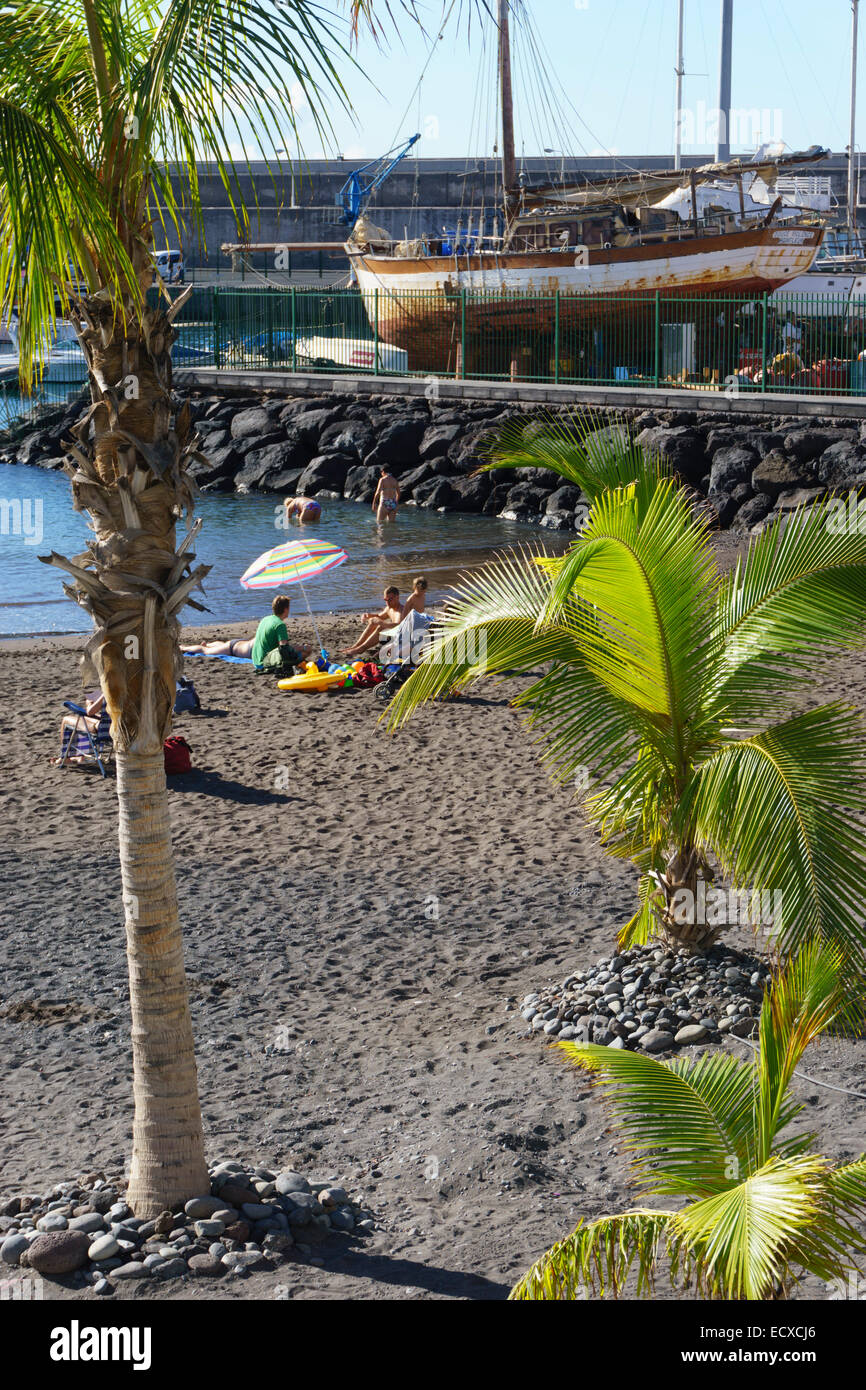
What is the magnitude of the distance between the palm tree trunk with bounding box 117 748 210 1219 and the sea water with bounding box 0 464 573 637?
546 inches

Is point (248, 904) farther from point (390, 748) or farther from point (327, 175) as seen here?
point (327, 175)

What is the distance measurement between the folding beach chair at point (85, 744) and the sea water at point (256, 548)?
23.8 ft

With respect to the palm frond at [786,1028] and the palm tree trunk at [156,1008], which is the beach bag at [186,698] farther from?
the palm frond at [786,1028]

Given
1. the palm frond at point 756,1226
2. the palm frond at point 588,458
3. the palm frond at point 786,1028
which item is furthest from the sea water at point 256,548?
the palm frond at point 756,1226

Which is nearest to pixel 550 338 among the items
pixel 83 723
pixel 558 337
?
pixel 558 337

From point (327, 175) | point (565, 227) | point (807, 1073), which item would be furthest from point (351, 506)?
point (327, 175)

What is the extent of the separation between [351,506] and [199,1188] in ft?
89.6

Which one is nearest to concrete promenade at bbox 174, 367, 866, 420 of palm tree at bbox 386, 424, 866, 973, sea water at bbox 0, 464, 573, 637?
sea water at bbox 0, 464, 573, 637

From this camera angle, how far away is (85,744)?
38.0 feet

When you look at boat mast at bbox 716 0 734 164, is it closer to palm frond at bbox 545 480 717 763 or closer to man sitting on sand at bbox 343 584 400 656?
man sitting on sand at bbox 343 584 400 656

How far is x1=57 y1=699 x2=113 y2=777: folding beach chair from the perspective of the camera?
1139 centimetres

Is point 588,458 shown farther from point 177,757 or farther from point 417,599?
point 417,599

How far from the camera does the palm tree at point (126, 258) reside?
4273mm

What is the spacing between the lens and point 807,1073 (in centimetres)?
630
